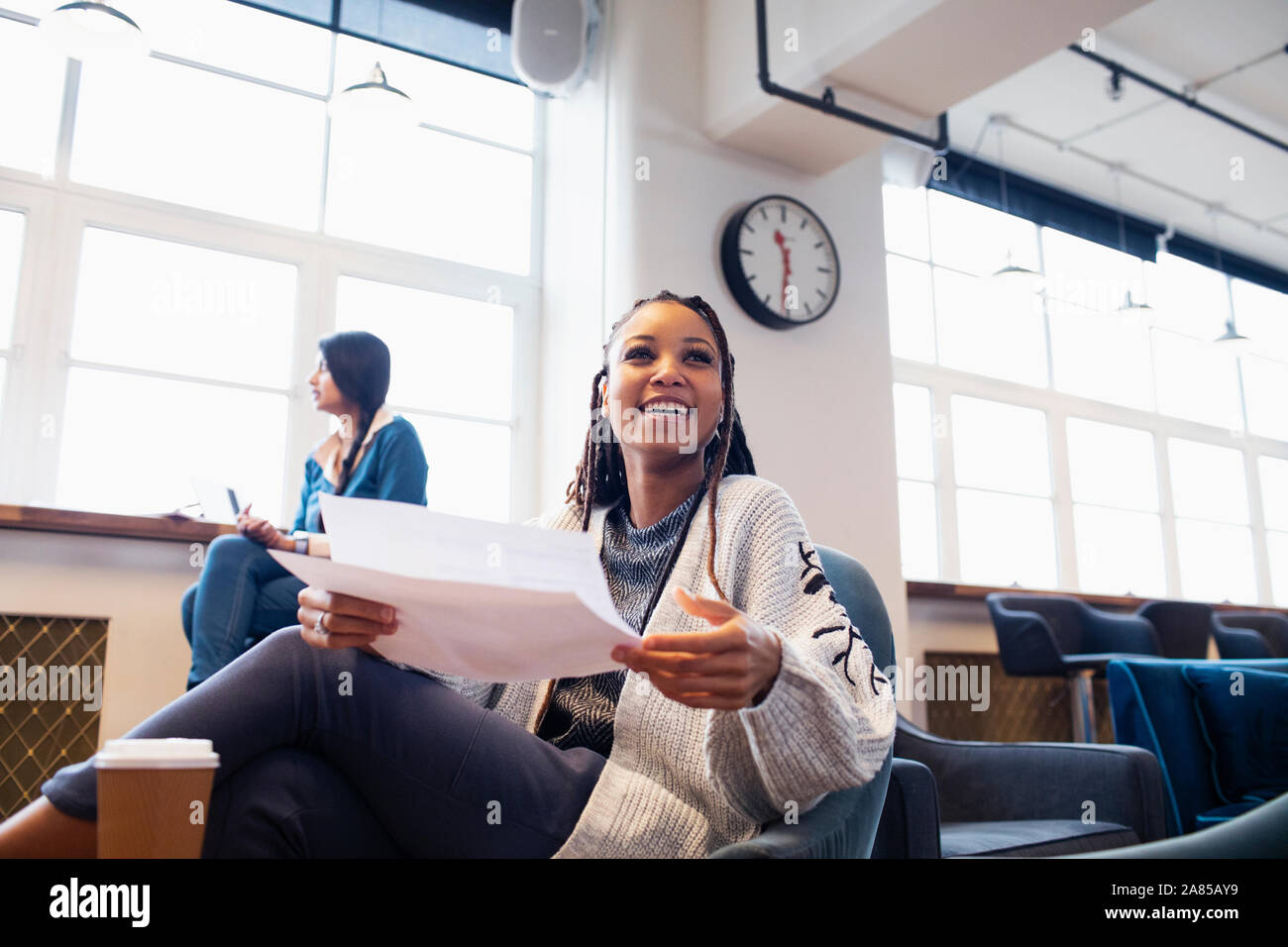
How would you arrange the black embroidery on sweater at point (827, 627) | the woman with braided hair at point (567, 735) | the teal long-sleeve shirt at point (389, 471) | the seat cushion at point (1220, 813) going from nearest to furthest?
the woman with braided hair at point (567, 735), the black embroidery on sweater at point (827, 627), the seat cushion at point (1220, 813), the teal long-sleeve shirt at point (389, 471)

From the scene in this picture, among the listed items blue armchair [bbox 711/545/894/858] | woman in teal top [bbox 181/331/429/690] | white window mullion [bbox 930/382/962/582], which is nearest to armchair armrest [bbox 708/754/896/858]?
blue armchair [bbox 711/545/894/858]

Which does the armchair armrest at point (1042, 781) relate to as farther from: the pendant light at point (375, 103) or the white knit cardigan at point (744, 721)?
the pendant light at point (375, 103)

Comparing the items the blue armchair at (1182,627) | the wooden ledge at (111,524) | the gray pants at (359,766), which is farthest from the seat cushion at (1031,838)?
the blue armchair at (1182,627)

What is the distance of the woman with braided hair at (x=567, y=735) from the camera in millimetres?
948

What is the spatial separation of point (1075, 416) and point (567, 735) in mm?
5511

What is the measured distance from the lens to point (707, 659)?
894mm

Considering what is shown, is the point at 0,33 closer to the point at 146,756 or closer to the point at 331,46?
the point at 331,46

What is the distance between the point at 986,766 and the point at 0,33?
382cm

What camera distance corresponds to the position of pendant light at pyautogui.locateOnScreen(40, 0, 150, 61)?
116 inches

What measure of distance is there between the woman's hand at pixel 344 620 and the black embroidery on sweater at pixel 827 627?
0.47m

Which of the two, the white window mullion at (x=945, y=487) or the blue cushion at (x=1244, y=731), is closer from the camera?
the blue cushion at (x=1244, y=731)

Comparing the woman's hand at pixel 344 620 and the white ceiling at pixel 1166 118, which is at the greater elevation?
the white ceiling at pixel 1166 118

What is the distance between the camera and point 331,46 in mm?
4062

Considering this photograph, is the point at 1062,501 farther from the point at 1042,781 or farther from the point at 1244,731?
the point at 1042,781
